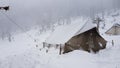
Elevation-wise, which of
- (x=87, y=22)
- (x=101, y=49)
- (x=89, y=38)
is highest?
(x=87, y=22)

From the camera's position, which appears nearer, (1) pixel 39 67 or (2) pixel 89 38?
(1) pixel 39 67

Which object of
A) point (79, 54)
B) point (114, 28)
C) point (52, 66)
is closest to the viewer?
point (52, 66)

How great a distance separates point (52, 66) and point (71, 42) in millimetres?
11032

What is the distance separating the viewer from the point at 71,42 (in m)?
29.5

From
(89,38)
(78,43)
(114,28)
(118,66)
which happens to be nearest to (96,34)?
(89,38)

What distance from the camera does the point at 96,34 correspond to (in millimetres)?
30609

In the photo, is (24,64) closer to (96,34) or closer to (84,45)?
(84,45)

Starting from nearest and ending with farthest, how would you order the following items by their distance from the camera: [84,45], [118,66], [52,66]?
[118,66] < [52,66] < [84,45]

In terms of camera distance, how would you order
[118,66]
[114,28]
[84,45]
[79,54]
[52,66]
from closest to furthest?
[118,66]
[52,66]
[79,54]
[84,45]
[114,28]

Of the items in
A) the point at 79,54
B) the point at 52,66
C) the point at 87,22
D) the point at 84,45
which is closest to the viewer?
the point at 52,66

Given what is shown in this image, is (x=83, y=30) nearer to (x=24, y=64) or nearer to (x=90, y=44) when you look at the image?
(x=90, y=44)

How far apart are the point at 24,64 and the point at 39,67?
4.71 feet

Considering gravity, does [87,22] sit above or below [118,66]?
above

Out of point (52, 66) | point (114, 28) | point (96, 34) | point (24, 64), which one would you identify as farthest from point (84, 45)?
point (114, 28)
